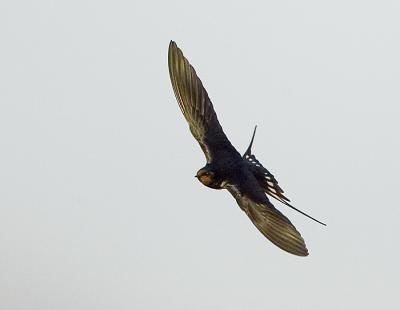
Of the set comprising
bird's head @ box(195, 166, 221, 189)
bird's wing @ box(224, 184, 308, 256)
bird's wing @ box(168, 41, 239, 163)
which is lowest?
bird's wing @ box(224, 184, 308, 256)

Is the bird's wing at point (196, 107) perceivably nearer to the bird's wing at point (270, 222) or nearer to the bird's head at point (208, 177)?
the bird's head at point (208, 177)

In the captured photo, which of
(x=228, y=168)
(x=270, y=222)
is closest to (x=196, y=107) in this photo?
(x=228, y=168)

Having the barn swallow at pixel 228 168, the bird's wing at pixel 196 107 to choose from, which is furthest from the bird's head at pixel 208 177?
the bird's wing at pixel 196 107

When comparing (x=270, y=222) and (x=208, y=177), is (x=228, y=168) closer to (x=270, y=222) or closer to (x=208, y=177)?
(x=208, y=177)

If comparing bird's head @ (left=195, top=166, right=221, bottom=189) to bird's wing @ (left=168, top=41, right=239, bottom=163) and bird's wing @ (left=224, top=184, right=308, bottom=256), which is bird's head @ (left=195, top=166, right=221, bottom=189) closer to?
bird's wing @ (left=224, top=184, right=308, bottom=256)

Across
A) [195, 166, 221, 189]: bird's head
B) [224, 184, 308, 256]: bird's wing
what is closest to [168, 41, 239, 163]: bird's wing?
[195, 166, 221, 189]: bird's head

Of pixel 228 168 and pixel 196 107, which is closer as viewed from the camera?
pixel 228 168
